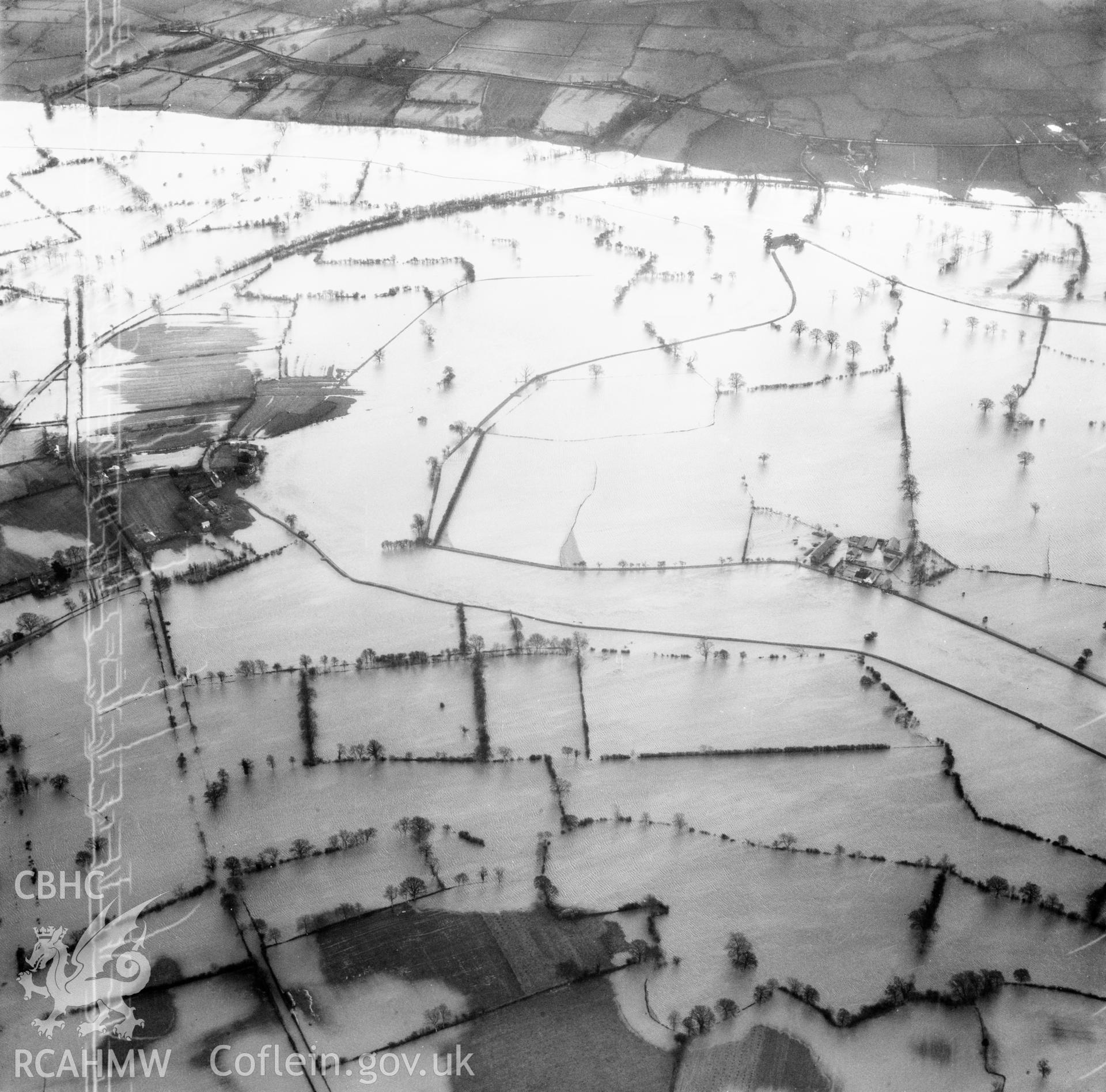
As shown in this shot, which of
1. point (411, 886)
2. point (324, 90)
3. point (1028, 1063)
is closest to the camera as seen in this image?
point (1028, 1063)

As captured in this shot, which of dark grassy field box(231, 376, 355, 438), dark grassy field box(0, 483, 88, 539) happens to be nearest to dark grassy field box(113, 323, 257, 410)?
dark grassy field box(231, 376, 355, 438)

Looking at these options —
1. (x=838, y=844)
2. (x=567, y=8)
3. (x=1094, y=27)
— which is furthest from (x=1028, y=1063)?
(x=567, y=8)

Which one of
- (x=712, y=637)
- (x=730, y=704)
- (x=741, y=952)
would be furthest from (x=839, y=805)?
(x=712, y=637)

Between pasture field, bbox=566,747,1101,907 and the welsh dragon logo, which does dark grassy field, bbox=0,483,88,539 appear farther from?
pasture field, bbox=566,747,1101,907

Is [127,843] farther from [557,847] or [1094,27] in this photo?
[1094,27]

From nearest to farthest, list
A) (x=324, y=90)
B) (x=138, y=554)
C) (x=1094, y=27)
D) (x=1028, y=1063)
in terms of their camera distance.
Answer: (x=1028, y=1063) → (x=138, y=554) → (x=1094, y=27) → (x=324, y=90)

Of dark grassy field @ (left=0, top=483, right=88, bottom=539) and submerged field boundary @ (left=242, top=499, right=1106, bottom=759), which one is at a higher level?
dark grassy field @ (left=0, top=483, right=88, bottom=539)
